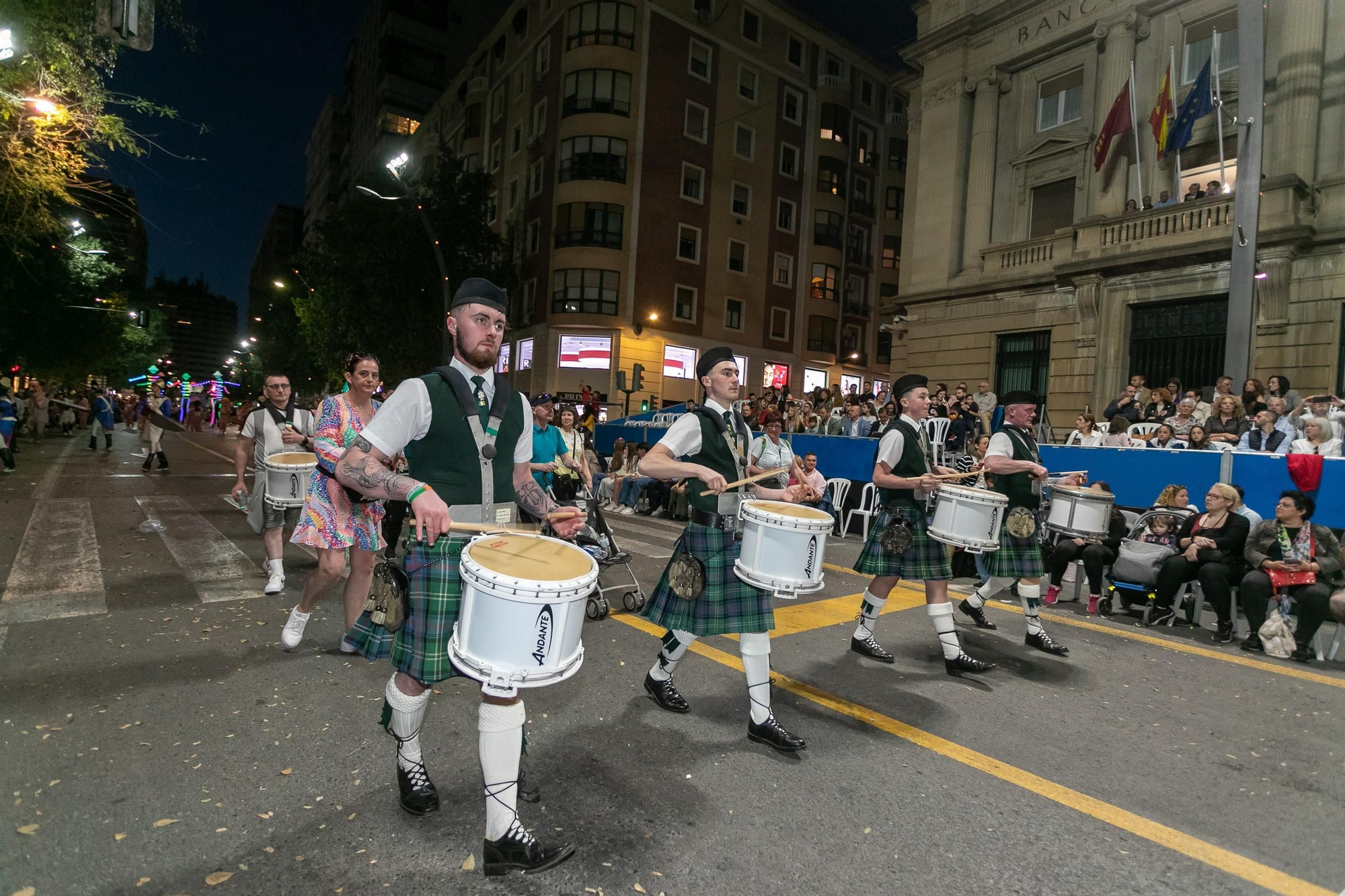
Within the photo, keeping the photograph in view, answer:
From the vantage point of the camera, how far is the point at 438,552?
285cm

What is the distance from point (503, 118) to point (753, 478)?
136 feet

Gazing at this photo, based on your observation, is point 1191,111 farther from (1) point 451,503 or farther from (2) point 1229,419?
(1) point 451,503

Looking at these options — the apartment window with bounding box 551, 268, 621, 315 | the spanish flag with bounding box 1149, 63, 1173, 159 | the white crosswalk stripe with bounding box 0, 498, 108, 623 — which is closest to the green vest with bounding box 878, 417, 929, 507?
the white crosswalk stripe with bounding box 0, 498, 108, 623

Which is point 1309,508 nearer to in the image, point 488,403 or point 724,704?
point 724,704

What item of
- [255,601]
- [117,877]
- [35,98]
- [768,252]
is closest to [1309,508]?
[117,877]

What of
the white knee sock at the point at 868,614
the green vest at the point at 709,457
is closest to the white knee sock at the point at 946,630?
the white knee sock at the point at 868,614

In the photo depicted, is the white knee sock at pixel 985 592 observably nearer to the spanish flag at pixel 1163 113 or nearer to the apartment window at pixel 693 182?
the spanish flag at pixel 1163 113

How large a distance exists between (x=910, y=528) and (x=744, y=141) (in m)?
36.5

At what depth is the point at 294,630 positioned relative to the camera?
510 centimetres

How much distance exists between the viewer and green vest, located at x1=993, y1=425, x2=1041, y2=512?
19.1ft

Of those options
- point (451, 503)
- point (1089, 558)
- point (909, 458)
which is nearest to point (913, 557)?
point (909, 458)

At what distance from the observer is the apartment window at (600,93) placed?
111 feet

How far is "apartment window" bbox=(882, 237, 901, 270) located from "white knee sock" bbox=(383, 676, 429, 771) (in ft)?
149

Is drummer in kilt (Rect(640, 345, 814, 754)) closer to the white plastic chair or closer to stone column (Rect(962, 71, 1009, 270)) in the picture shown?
the white plastic chair
